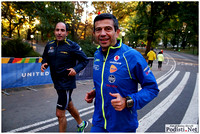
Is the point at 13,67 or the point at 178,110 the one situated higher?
the point at 13,67

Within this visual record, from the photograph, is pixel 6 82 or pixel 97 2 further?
pixel 97 2

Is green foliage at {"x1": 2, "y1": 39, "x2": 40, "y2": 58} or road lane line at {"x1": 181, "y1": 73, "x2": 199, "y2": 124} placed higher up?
green foliage at {"x1": 2, "y1": 39, "x2": 40, "y2": 58}

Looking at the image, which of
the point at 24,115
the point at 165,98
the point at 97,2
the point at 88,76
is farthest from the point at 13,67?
the point at 97,2

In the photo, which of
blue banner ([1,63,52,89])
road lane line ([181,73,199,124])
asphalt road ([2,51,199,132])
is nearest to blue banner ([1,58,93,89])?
blue banner ([1,63,52,89])

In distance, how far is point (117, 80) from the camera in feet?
5.89

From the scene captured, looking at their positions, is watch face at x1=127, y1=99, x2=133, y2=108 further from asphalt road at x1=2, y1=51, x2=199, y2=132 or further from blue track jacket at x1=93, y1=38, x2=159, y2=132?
asphalt road at x1=2, y1=51, x2=199, y2=132

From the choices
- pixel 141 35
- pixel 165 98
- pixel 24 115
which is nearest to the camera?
pixel 24 115

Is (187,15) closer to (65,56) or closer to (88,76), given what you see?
(88,76)

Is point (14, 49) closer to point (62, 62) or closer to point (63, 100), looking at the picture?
point (62, 62)

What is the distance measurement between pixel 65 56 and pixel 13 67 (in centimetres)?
520

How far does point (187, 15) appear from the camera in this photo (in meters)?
27.6

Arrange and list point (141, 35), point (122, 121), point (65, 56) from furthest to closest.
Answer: point (141, 35) < point (65, 56) < point (122, 121)

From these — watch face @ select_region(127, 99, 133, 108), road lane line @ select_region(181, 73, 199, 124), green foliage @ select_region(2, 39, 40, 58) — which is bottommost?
road lane line @ select_region(181, 73, 199, 124)

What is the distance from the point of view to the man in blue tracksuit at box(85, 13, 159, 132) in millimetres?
1733
